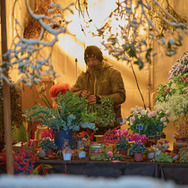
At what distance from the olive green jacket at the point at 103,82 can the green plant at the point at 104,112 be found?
1.84 ft

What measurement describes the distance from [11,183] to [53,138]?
2.31m

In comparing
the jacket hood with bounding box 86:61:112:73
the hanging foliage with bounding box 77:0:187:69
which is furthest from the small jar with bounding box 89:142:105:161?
the jacket hood with bounding box 86:61:112:73

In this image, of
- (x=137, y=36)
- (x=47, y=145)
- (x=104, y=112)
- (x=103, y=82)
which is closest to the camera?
(x=137, y=36)

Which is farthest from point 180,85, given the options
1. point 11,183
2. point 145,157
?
point 11,183

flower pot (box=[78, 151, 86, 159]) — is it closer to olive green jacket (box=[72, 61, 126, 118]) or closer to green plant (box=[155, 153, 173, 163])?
green plant (box=[155, 153, 173, 163])

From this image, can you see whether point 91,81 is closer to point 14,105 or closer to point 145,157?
point 14,105

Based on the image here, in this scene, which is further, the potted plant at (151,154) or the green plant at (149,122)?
the green plant at (149,122)

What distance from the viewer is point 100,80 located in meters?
4.38

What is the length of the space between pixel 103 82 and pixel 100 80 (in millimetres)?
65

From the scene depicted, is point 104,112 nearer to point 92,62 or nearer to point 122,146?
point 122,146

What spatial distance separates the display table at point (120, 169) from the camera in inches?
108

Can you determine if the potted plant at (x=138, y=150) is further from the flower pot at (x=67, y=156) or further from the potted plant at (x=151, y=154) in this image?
the flower pot at (x=67, y=156)

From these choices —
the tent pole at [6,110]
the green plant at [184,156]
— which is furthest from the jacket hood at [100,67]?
the tent pole at [6,110]

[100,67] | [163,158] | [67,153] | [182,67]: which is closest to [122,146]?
[163,158]
